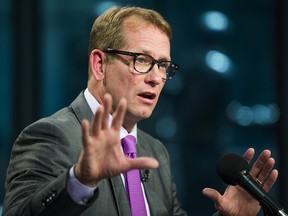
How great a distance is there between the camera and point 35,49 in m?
4.25

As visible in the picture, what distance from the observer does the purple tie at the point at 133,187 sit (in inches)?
84.2

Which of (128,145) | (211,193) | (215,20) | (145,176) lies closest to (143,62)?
(128,145)

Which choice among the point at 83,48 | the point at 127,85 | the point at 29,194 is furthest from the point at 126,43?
the point at 83,48

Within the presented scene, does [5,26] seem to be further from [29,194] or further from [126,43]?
[29,194]

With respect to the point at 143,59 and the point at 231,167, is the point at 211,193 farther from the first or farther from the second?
the point at 143,59

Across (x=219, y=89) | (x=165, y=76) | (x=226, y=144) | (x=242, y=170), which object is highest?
(x=165, y=76)

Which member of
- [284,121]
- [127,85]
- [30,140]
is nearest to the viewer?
[30,140]

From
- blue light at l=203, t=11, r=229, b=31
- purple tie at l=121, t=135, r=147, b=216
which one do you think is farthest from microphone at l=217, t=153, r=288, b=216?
blue light at l=203, t=11, r=229, b=31

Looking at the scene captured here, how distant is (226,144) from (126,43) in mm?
2169

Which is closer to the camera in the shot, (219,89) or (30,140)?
(30,140)

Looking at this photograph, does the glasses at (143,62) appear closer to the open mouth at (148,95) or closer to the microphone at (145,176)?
the open mouth at (148,95)

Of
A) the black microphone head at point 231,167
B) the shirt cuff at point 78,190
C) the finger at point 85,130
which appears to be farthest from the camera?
the black microphone head at point 231,167

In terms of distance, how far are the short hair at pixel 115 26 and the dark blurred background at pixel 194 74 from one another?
190cm

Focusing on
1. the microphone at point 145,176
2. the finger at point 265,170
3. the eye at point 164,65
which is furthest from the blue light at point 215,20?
the finger at point 265,170
